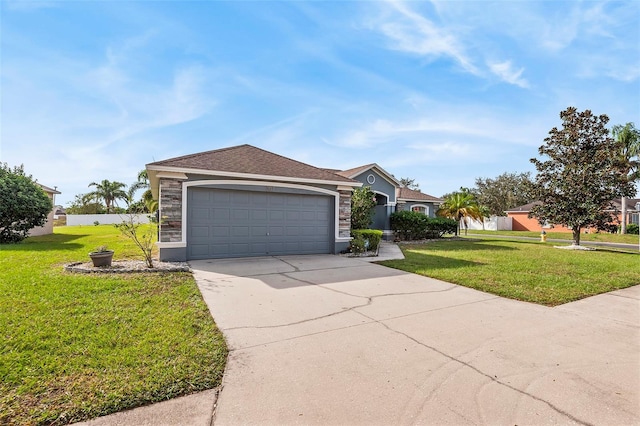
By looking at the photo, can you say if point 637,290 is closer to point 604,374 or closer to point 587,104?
point 604,374

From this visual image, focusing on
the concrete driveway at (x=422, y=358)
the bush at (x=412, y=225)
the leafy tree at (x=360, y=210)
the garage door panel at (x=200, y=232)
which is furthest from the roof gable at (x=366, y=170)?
the concrete driveway at (x=422, y=358)

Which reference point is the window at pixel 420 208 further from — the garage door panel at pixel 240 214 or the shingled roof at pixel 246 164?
the garage door panel at pixel 240 214

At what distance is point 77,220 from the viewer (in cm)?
3472

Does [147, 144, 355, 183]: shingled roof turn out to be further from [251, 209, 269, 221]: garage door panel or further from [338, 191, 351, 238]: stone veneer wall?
[251, 209, 269, 221]: garage door panel

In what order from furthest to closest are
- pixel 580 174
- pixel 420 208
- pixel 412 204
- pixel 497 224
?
pixel 497 224
pixel 420 208
pixel 412 204
pixel 580 174

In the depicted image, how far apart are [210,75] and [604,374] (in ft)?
37.0

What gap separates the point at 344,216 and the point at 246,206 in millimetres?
3782

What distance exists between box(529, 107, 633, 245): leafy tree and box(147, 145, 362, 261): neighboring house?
437 inches

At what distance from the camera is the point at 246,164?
33.4ft

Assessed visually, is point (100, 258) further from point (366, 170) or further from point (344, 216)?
point (366, 170)

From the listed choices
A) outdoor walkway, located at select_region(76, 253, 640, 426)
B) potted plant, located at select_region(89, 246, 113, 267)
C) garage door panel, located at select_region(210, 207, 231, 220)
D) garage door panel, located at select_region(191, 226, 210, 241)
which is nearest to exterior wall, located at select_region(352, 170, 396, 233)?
garage door panel, located at select_region(210, 207, 231, 220)

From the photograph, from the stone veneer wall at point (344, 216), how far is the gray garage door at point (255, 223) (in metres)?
0.41

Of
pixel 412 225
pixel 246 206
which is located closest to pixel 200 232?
pixel 246 206

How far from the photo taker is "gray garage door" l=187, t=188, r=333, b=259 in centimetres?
917
